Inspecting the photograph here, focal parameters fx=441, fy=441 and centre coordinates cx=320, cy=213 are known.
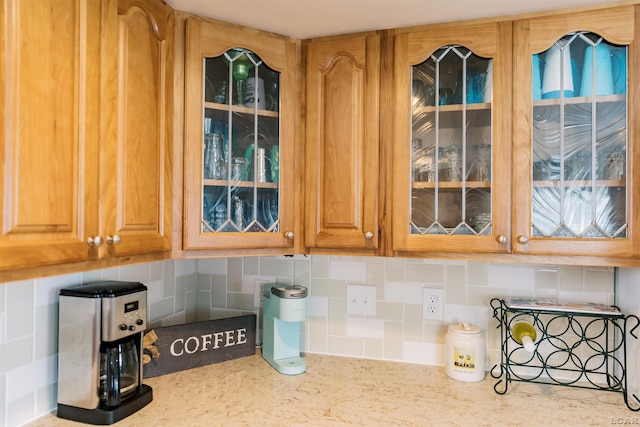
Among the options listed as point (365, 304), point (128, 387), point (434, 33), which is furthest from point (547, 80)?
point (128, 387)

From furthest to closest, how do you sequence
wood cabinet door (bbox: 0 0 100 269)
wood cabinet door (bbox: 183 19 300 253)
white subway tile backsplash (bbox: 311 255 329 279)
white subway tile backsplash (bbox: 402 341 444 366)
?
1. white subway tile backsplash (bbox: 311 255 329 279)
2. white subway tile backsplash (bbox: 402 341 444 366)
3. wood cabinet door (bbox: 183 19 300 253)
4. wood cabinet door (bbox: 0 0 100 269)

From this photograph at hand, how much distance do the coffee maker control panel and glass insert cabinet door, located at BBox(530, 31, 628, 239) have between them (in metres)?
1.28

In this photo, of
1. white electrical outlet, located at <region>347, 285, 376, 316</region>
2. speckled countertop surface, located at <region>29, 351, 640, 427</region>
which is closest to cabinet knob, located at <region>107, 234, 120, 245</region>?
speckled countertop surface, located at <region>29, 351, 640, 427</region>

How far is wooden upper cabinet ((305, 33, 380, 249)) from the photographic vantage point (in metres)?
1.56

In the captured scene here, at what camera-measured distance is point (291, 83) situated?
64.1 inches

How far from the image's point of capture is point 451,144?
1509mm

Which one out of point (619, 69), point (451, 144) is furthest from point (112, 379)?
point (619, 69)

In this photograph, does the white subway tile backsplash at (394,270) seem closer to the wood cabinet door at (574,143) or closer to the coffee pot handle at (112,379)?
the wood cabinet door at (574,143)

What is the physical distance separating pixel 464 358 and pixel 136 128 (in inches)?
54.6

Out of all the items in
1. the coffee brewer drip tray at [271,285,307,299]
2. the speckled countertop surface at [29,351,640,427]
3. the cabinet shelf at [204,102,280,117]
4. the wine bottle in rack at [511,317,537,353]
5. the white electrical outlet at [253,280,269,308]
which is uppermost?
the cabinet shelf at [204,102,280,117]

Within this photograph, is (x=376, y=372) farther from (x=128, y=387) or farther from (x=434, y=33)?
(x=434, y=33)

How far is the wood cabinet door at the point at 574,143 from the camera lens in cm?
136

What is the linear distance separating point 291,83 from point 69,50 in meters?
0.76

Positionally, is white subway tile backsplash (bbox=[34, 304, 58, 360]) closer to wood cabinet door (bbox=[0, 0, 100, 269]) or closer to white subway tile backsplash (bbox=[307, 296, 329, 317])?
wood cabinet door (bbox=[0, 0, 100, 269])
